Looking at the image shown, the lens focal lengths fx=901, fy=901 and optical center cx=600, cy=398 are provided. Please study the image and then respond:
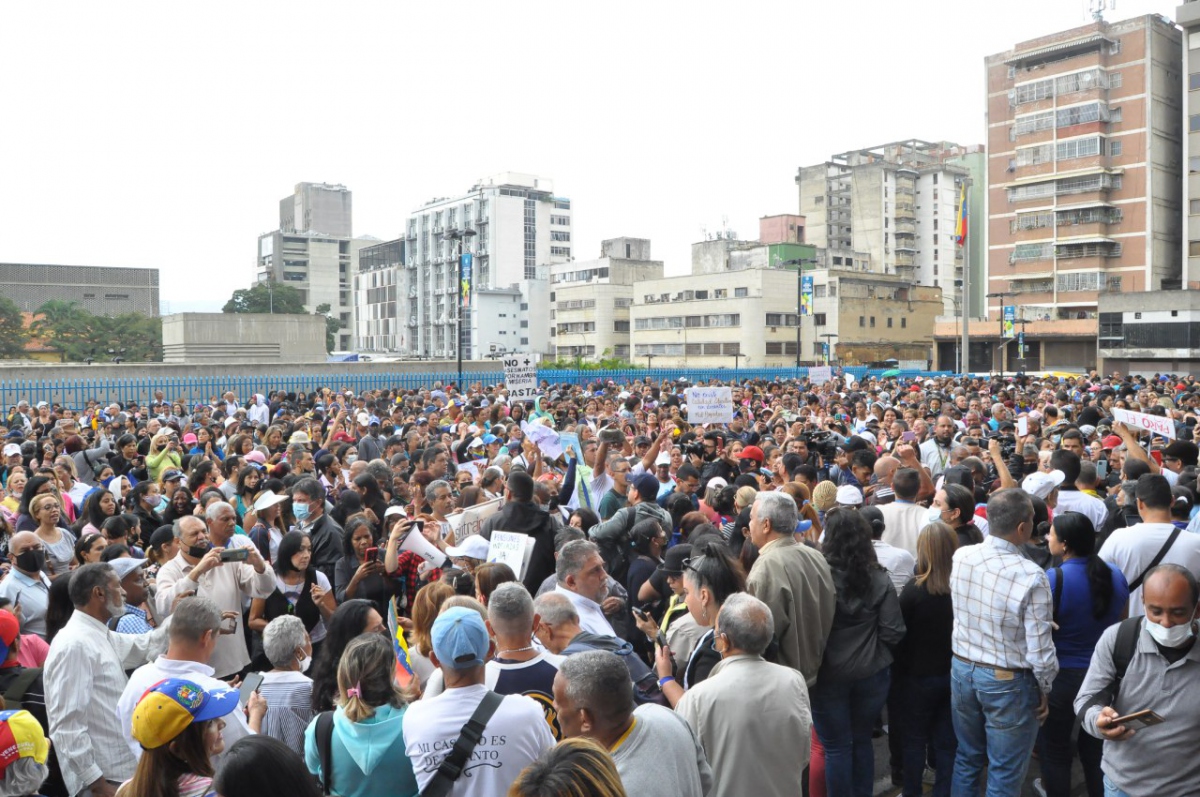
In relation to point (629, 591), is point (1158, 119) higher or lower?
higher

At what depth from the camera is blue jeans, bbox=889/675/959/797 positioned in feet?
17.9

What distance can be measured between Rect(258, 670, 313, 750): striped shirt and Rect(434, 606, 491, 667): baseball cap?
105 centimetres

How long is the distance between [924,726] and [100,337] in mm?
87357

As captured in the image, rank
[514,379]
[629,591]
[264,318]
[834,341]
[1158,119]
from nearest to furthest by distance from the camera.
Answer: [629,591] < [514,379] < [264,318] < [1158,119] < [834,341]

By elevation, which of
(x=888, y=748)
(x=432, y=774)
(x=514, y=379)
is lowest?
(x=888, y=748)

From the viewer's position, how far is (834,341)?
279 feet

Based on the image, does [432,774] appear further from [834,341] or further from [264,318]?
[834,341]

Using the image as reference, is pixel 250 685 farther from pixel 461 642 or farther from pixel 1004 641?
pixel 1004 641

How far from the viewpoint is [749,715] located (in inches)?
148

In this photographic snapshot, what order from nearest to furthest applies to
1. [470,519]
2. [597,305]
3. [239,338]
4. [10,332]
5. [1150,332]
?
[470,519] < [239,338] < [1150,332] < [10,332] < [597,305]

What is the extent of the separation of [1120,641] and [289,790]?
3.41 meters

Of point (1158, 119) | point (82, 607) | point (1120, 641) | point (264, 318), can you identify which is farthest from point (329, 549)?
point (1158, 119)

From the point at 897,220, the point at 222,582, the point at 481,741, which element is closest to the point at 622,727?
the point at 481,741

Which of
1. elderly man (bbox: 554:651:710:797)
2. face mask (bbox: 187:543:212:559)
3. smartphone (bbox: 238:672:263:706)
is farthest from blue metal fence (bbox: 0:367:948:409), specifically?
elderly man (bbox: 554:651:710:797)
